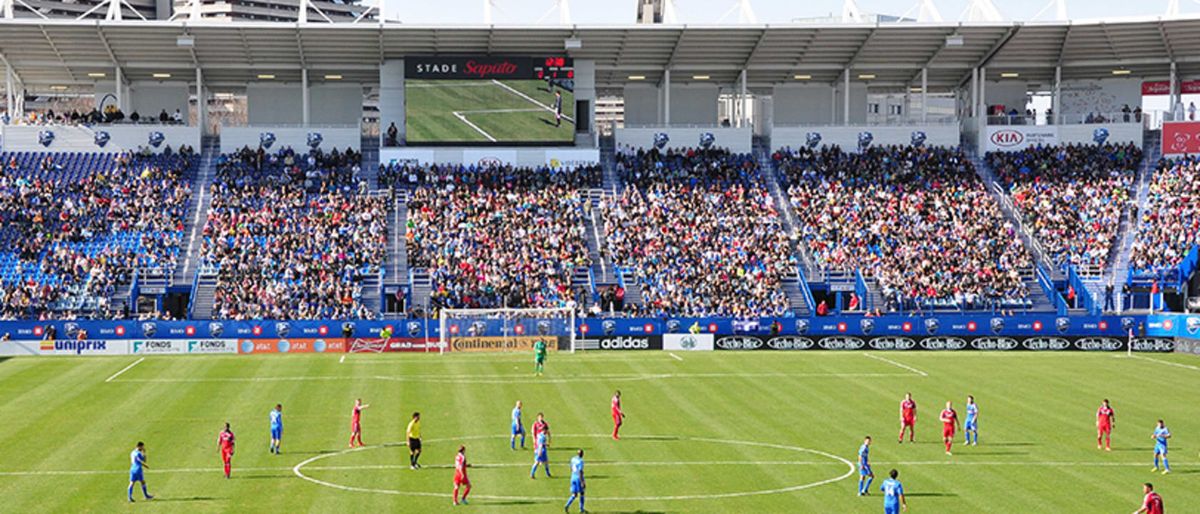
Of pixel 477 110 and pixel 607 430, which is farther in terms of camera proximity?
pixel 477 110

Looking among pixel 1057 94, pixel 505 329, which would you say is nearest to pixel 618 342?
pixel 505 329

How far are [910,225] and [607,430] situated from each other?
42.4 meters

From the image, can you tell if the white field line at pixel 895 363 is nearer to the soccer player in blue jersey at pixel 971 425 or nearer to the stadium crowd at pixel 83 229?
the soccer player in blue jersey at pixel 971 425

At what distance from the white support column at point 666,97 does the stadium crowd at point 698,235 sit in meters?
2.69

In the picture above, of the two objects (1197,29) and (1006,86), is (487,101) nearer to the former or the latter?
(1006,86)

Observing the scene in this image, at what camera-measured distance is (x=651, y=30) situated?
84250 millimetres

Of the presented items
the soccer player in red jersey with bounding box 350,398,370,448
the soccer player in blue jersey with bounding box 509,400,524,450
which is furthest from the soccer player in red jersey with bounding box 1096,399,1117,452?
the soccer player in red jersey with bounding box 350,398,370,448

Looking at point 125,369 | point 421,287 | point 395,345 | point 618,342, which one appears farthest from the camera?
point 421,287

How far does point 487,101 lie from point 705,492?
179 ft

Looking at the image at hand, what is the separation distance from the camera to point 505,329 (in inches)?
2712

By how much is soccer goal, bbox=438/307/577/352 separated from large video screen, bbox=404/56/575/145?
19482 millimetres

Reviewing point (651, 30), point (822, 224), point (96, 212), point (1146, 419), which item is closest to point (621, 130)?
point (651, 30)

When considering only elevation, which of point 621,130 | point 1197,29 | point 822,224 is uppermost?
point 1197,29

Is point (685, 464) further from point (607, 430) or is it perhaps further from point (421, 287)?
point (421, 287)
